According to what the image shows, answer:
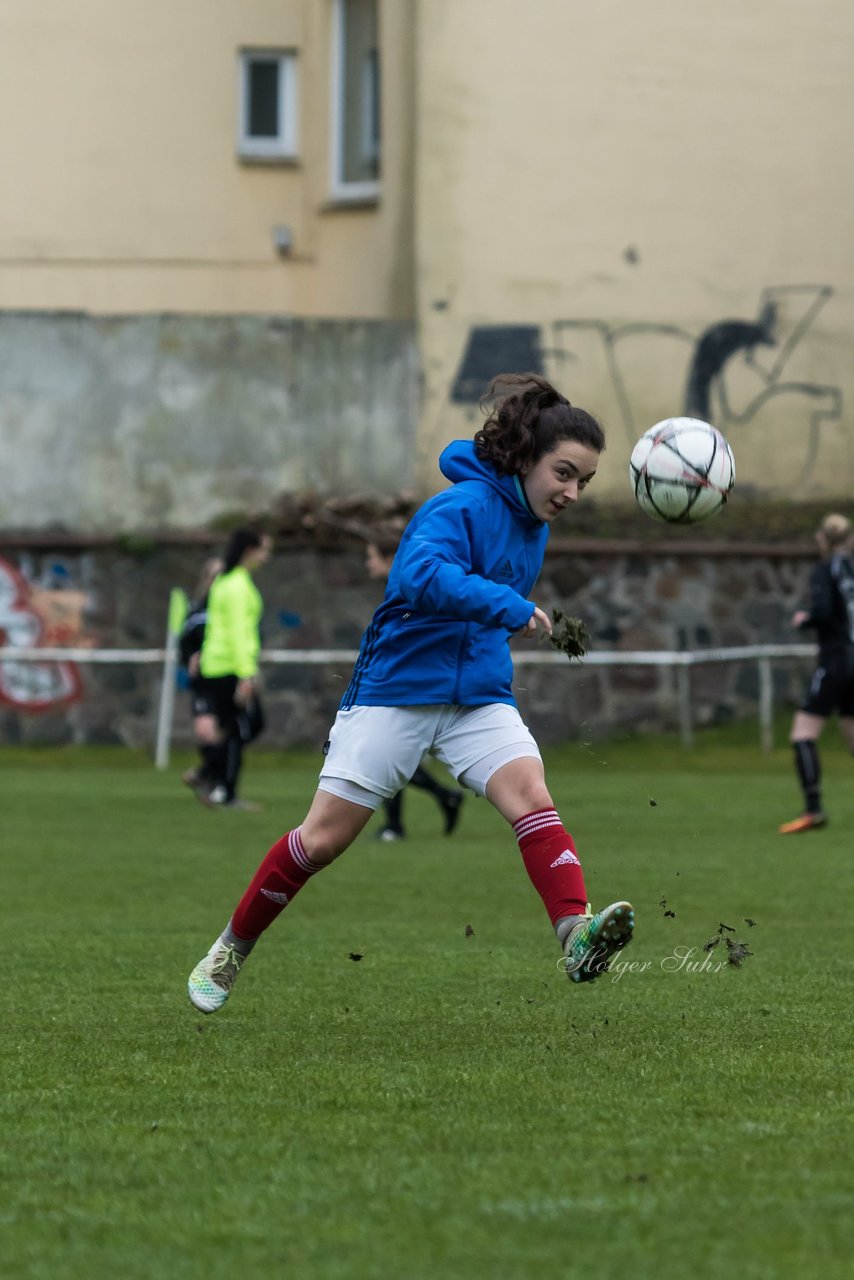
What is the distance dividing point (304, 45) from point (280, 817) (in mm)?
14785

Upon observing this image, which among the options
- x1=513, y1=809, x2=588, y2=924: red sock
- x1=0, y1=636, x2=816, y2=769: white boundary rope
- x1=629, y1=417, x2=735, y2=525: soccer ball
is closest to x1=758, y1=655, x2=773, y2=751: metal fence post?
x1=0, y1=636, x2=816, y2=769: white boundary rope

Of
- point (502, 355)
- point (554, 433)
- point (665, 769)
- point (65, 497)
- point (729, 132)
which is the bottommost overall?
point (665, 769)

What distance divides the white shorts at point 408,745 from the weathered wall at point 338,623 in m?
16.7

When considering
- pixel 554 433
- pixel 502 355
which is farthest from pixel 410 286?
pixel 554 433

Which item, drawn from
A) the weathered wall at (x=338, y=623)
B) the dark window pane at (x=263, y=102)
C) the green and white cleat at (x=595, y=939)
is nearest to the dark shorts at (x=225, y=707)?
the weathered wall at (x=338, y=623)

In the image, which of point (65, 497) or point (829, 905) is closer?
point (829, 905)

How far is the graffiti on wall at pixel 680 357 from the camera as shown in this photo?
972 inches

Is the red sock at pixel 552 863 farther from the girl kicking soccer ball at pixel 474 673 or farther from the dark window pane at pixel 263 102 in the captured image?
the dark window pane at pixel 263 102

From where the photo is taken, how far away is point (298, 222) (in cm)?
2805

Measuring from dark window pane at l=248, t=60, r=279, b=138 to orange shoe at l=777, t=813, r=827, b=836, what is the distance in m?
16.1

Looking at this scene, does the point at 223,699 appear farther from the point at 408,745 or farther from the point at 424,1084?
the point at 424,1084

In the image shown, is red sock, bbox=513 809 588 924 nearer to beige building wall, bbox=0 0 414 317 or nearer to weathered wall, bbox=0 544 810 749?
weathered wall, bbox=0 544 810 749

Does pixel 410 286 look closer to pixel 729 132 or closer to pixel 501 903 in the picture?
pixel 729 132

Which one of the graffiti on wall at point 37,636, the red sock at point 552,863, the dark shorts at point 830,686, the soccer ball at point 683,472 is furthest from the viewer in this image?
the graffiti on wall at point 37,636
